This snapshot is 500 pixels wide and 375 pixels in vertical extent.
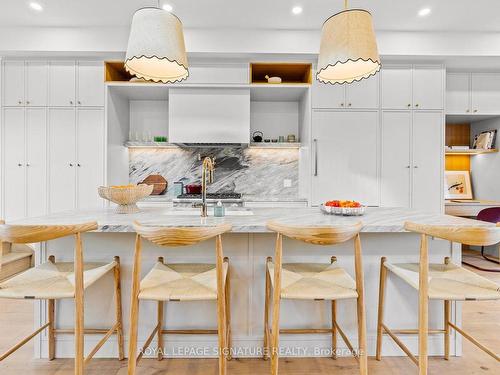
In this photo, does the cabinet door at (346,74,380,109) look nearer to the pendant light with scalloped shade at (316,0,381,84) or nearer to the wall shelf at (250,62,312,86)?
the wall shelf at (250,62,312,86)

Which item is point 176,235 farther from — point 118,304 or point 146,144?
point 146,144

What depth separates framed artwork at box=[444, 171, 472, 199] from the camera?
458 cm

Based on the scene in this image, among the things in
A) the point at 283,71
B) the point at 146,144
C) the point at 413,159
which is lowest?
the point at 413,159

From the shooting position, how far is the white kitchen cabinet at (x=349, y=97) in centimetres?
360

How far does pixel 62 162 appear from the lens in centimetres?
357

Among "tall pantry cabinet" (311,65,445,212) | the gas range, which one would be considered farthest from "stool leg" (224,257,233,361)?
"tall pantry cabinet" (311,65,445,212)

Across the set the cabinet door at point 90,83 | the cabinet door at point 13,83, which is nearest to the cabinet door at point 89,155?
the cabinet door at point 90,83

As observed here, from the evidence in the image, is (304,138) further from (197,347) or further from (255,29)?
(197,347)

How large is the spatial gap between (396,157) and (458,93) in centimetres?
133

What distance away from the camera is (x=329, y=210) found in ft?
6.66

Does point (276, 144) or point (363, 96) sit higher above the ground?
point (363, 96)

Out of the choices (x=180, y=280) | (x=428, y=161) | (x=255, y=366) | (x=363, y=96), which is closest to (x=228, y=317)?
(x=255, y=366)

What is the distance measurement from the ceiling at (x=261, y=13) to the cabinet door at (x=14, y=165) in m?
1.03

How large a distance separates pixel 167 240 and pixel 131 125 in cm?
337
